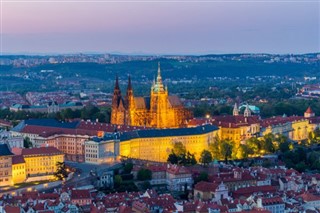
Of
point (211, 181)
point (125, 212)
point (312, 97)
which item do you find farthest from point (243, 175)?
point (312, 97)

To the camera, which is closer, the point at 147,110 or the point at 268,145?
the point at 268,145

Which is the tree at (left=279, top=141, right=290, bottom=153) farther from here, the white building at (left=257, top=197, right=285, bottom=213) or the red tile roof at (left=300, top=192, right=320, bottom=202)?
the white building at (left=257, top=197, right=285, bottom=213)

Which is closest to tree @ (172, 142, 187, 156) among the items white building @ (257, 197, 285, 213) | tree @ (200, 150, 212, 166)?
tree @ (200, 150, 212, 166)

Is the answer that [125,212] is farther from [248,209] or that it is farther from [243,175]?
[243,175]

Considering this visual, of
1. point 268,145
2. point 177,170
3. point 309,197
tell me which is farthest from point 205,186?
point 268,145

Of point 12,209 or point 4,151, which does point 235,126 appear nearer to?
point 4,151

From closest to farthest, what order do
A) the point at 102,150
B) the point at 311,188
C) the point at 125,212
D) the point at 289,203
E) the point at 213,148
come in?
the point at 125,212
the point at 289,203
the point at 311,188
the point at 102,150
the point at 213,148
